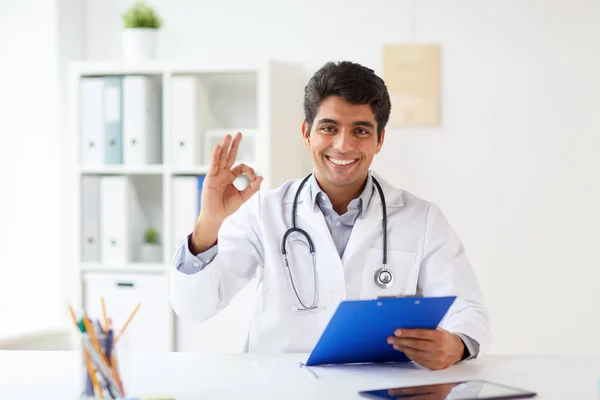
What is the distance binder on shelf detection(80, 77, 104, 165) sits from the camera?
3309mm

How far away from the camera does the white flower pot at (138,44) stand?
3350 millimetres

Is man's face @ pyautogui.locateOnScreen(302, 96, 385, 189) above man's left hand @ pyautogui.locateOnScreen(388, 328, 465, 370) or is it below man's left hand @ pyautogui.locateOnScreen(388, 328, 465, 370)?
above

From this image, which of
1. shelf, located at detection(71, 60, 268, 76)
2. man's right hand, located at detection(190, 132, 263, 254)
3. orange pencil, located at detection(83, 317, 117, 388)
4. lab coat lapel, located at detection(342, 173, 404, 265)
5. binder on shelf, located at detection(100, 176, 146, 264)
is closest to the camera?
orange pencil, located at detection(83, 317, 117, 388)

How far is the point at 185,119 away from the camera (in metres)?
3.26

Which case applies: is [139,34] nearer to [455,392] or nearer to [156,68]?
[156,68]

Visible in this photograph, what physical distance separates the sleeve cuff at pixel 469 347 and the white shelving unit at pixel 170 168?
1537mm

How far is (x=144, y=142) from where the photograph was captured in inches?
130

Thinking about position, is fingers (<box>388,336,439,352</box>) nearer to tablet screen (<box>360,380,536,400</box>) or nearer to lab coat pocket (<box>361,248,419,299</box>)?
tablet screen (<box>360,380,536,400</box>)

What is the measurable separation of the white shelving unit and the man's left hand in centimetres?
162

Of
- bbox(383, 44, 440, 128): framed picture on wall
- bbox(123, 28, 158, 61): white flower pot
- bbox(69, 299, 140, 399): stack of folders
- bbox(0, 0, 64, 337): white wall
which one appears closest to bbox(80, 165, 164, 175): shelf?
bbox(0, 0, 64, 337): white wall

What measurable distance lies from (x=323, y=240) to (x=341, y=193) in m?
0.16

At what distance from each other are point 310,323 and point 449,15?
1843 mm

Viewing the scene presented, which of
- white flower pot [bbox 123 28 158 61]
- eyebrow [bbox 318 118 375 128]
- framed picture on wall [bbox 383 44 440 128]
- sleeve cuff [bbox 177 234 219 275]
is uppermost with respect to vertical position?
white flower pot [bbox 123 28 158 61]

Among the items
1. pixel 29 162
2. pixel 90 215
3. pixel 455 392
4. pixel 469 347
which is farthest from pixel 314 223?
pixel 29 162
